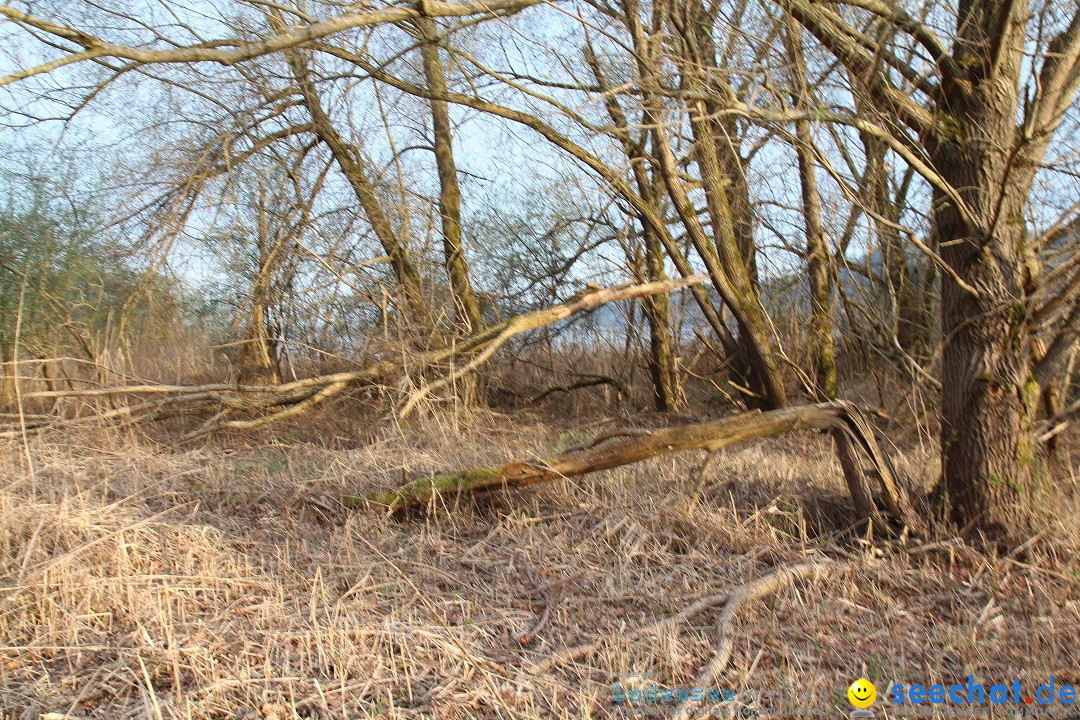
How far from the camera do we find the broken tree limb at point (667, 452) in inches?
190

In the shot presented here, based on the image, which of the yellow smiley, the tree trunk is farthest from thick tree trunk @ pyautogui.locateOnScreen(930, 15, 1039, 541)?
the tree trunk

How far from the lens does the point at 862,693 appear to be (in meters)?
3.15

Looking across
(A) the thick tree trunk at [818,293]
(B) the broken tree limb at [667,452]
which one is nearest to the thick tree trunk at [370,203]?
(B) the broken tree limb at [667,452]

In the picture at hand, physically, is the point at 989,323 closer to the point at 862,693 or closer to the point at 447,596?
the point at 862,693

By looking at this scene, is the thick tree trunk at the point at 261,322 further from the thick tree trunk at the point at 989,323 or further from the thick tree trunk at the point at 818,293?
the thick tree trunk at the point at 989,323

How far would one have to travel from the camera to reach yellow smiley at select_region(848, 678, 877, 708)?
3.10 meters

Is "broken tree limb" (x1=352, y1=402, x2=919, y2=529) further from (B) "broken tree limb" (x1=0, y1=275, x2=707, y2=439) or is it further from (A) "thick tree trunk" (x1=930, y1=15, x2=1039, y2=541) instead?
(B) "broken tree limb" (x1=0, y1=275, x2=707, y2=439)

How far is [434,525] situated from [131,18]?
5.34m

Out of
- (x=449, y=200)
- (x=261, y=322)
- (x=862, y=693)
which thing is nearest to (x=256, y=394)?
(x=261, y=322)

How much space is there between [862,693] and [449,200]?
321 inches

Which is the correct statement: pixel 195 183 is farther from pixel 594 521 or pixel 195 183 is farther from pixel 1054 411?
pixel 1054 411

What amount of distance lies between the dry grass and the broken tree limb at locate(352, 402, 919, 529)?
0.56 feet

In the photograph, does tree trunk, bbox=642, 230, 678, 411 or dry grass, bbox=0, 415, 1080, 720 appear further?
tree trunk, bbox=642, 230, 678, 411

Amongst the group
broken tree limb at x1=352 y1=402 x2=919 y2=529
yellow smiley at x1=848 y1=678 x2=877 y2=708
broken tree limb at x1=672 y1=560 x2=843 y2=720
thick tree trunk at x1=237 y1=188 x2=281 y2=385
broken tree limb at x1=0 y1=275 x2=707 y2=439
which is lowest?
yellow smiley at x1=848 y1=678 x2=877 y2=708
